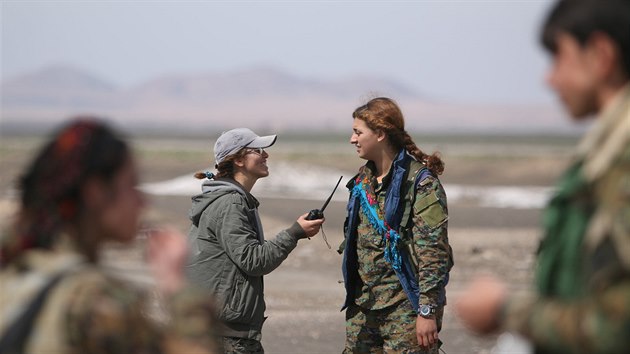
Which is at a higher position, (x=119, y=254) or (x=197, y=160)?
(x=119, y=254)

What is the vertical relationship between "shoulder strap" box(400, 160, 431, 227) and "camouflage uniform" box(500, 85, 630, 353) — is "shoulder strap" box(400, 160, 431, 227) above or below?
below

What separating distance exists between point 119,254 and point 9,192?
15.0 m

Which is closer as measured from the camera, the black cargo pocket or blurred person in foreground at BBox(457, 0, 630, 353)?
blurred person in foreground at BBox(457, 0, 630, 353)

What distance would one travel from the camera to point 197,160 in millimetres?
52000

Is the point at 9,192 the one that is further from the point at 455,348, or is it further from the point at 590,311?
the point at 590,311

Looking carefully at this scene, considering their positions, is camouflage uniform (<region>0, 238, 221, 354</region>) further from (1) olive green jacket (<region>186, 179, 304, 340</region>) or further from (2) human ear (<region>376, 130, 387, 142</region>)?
(2) human ear (<region>376, 130, 387, 142</region>)

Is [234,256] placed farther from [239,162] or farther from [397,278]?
[397,278]

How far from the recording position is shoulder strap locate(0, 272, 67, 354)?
255 cm

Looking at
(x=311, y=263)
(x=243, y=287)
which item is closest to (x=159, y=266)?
(x=243, y=287)

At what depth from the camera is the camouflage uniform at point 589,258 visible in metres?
2.51

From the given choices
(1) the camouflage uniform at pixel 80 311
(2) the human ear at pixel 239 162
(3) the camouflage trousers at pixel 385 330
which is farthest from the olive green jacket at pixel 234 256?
(1) the camouflage uniform at pixel 80 311

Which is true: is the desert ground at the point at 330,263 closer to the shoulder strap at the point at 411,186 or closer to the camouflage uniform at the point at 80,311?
the camouflage uniform at the point at 80,311

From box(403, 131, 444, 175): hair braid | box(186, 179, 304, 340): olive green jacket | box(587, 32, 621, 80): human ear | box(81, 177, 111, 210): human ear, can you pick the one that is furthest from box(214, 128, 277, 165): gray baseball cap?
box(587, 32, 621, 80): human ear

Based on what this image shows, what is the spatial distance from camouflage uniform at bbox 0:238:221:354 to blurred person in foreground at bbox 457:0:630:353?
80 centimetres
